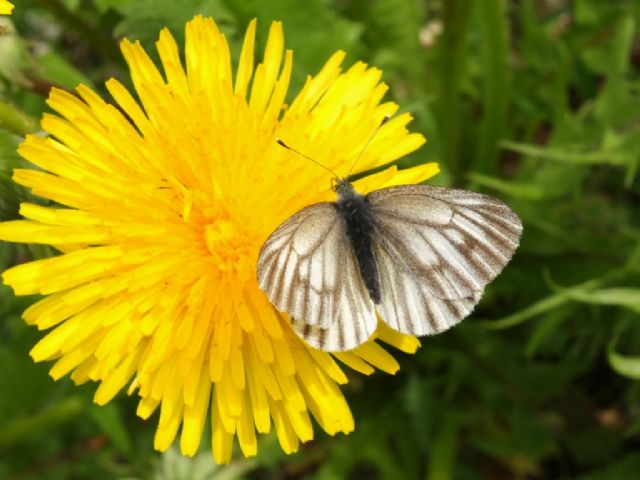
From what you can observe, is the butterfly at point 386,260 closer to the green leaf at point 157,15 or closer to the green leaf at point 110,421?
the green leaf at point 157,15

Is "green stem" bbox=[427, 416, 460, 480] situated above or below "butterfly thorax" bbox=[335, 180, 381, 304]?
below

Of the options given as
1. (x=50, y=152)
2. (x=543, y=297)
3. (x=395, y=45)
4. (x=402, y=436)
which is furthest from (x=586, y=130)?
(x=50, y=152)

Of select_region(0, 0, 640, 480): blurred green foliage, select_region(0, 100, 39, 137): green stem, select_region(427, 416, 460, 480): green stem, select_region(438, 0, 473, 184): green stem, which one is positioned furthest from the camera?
select_region(427, 416, 460, 480): green stem

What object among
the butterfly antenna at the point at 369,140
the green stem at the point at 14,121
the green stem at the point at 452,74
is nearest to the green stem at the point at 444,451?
the green stem at the point at 452,74

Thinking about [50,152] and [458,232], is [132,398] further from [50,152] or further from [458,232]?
[458,232]

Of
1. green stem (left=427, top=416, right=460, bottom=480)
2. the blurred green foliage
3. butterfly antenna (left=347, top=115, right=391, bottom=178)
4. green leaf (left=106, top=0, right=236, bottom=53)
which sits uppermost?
green leaf (left=106, top=0, right=236, bottom=53)

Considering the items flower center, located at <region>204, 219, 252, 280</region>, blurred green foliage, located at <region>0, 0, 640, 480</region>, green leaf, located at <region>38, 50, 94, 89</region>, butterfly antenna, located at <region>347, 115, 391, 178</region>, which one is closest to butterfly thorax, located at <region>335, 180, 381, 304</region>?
butterfly antenna, located at <region>347, 115, 391, 178</region>

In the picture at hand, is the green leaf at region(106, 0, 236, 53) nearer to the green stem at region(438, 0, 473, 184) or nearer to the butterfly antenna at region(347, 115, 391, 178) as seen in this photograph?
the butterfly antenna at region(347, 115, 391, 178)
